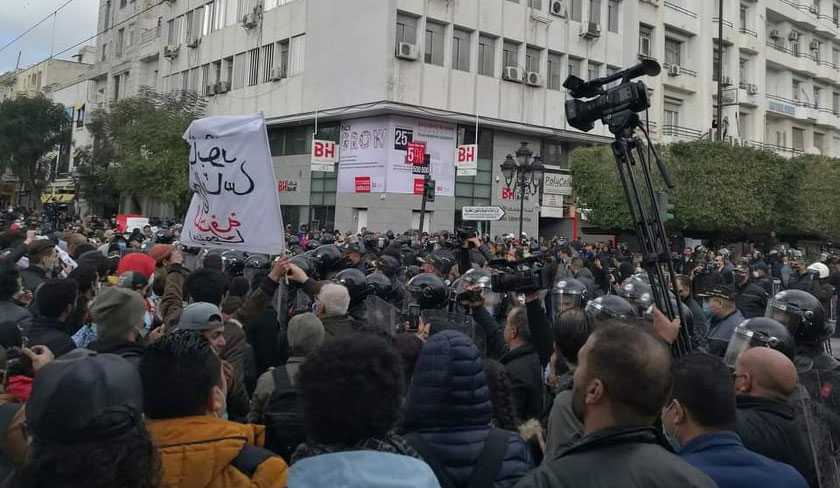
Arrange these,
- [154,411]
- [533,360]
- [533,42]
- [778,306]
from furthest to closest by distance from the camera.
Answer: [533,42] → [778,306] → [533,360] → [154,411]

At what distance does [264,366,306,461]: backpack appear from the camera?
9.72 feet

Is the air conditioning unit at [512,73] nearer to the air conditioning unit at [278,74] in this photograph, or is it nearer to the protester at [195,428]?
the air conditioning unit at [278,74]

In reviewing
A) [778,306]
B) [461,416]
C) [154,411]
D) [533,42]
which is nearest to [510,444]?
[461,416]

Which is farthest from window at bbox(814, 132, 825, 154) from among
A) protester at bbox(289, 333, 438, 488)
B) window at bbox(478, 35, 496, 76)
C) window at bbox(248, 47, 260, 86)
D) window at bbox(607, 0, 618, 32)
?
protester at bbox(289, 333, 438, 488)

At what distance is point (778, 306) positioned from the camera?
14.6 feet

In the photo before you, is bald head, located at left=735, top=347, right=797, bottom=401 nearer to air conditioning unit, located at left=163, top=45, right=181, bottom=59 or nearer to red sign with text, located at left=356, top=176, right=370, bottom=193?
red sign with text, located at left=356, top=176, right=370, bottom=193

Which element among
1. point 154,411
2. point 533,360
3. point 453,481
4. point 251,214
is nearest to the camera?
point 154,411

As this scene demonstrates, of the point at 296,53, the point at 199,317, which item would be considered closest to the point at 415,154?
the point at 296,53

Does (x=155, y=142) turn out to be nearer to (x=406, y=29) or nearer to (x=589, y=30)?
(x=406, y=29)

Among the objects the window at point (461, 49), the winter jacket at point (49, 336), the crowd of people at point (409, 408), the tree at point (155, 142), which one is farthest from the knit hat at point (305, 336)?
the tree at point (155, 142)

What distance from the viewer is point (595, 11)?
31422mm

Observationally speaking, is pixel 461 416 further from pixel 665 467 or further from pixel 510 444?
pixel 665 467

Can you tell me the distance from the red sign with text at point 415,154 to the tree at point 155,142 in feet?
32.4

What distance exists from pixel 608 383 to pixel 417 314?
3848 millimetres
